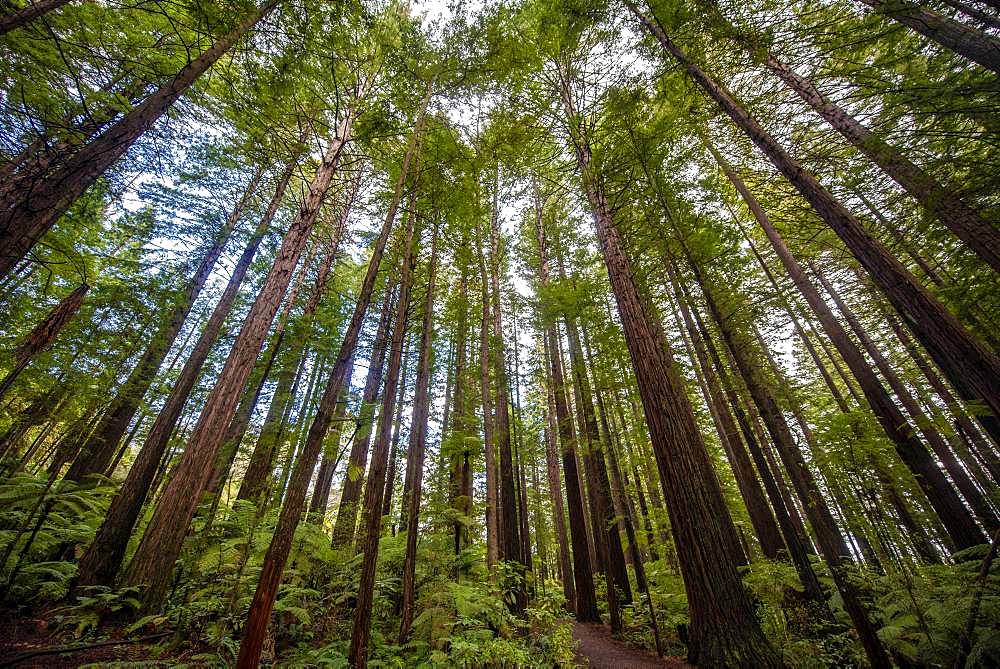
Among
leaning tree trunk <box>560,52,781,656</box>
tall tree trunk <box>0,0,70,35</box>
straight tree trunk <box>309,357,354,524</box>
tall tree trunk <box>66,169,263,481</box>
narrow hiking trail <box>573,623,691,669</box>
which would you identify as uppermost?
tall tree trunk <box>0,0,70,35</box>

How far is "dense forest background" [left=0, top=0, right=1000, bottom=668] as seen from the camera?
406 centimetres

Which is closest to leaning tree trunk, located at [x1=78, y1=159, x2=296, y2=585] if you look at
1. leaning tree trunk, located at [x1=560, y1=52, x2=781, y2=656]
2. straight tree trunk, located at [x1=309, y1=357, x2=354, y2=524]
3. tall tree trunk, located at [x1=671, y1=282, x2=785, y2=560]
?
straight tree trunk, located at [x1=309, y1=357, x2=354, y2=524]

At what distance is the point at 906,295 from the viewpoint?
4.62 m

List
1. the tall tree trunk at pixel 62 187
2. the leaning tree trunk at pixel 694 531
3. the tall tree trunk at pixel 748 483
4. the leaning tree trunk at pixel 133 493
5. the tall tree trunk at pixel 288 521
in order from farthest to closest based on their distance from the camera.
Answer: the tall tree trunk at pixel 748 483, the leaning tree trunk at pixel 133 493, the tall tree trunk at pixel 62 187, the leaning tree trunk at pixel 694 531, the tall tree trunk at pixel 288 521

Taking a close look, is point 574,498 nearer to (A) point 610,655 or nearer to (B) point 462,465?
(A) point 610,655

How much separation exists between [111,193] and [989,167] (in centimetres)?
1483

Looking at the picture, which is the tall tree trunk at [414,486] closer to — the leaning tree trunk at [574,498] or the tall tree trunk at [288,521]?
the tall tree trunk at [288,521]

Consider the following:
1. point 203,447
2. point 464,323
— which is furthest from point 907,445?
point 203,447

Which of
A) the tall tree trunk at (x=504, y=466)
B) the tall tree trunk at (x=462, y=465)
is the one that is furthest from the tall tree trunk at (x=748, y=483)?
the tall tree trunk at (x=462, y=465)

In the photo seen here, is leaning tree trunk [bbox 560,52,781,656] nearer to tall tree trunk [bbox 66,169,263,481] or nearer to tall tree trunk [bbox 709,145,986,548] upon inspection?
tall tree trunk [bbox 709,145,986,548]

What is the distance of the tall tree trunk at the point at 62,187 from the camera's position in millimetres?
3516

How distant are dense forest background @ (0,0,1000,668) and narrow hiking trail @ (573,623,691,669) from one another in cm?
42

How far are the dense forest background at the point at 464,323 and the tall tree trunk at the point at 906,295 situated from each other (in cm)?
5

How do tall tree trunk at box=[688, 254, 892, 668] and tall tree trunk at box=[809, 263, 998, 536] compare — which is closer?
tall tree trunk at box=[688, 254, 892, 668]
